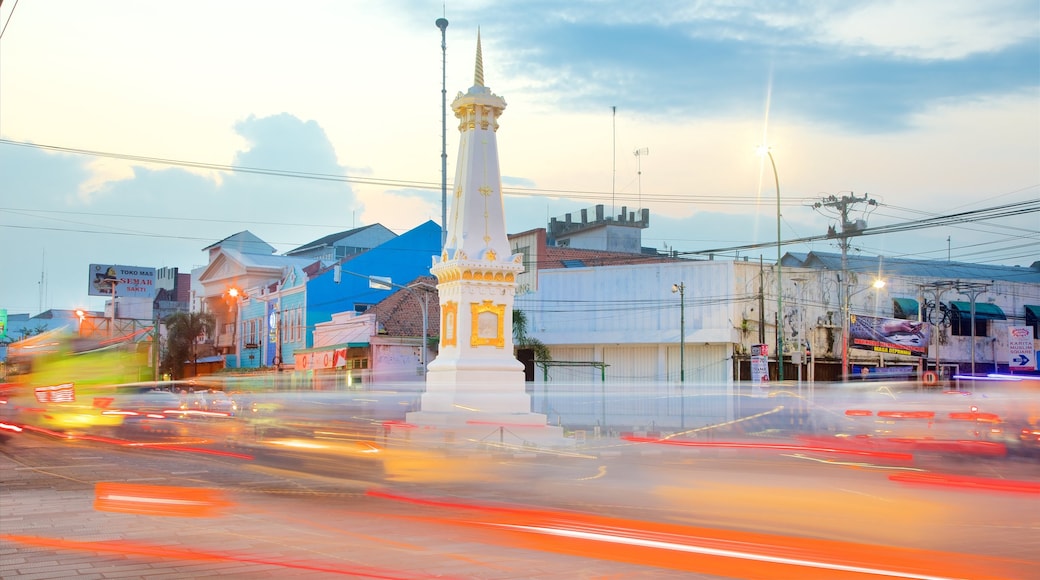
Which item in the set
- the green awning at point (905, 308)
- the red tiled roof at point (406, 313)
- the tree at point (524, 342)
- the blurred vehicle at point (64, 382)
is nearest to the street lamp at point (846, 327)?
the green awning at point (905, 308)

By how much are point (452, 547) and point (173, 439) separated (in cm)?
1956

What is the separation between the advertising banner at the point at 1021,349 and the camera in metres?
52.2

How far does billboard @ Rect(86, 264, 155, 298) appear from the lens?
277 ft

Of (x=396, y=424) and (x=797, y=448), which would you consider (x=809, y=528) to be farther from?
(x=396, y=424)

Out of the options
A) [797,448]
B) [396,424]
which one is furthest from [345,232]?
[797,448]

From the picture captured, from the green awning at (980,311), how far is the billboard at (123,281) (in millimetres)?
66187

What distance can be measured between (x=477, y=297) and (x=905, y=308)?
3387 cm

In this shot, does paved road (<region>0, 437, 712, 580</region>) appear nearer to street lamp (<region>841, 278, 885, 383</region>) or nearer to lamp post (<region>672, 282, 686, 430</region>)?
lamp post (<region>672, 282, 686, 430</region>)

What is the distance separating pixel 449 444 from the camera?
22.9 m

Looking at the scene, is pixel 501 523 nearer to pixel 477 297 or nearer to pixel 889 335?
pixel 477 297

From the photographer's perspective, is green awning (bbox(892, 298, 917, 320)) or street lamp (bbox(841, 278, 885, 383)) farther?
green awning (bbox(892, 298, 917, 320))

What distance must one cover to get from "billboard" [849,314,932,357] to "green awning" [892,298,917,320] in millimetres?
554

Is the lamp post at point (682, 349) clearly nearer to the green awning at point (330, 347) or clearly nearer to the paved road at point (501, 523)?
the green awning at point (330, 347)

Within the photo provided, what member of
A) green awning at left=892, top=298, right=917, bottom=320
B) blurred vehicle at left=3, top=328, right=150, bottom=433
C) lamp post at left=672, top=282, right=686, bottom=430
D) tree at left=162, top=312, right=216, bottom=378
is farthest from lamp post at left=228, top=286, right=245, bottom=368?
green awning at left=892, top=298, right=917, bottom=320
